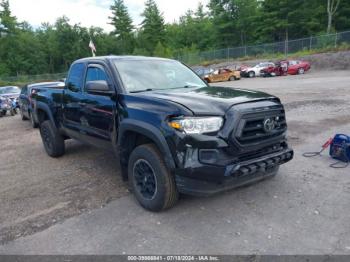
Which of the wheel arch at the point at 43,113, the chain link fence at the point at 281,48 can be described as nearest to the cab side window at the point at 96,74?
the wheel arch at the point at 43,113

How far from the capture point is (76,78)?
5.50 metres

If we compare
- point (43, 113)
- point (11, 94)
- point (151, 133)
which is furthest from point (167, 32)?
point (151, 133)

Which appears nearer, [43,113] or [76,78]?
[76,78]

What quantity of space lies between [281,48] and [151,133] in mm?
42753

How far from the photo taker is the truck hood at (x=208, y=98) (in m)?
3.38

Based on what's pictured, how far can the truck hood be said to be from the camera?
11.1 feet

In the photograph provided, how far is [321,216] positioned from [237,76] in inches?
1215

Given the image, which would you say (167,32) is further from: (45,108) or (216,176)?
(216,176)

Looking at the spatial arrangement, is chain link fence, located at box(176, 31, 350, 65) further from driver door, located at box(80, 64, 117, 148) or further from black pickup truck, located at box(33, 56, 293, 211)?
driver door, located at box(80, 64, 117, 148)

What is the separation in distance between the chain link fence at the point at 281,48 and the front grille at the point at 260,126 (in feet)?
122

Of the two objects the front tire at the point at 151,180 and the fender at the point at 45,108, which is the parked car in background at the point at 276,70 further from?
the front tire at the point at 151,180

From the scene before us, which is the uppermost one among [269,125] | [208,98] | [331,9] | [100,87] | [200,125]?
[331,9]

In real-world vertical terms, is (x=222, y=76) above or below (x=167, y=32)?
below

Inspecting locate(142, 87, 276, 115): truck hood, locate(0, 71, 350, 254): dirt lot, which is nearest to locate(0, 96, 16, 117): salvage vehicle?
locate(0, 71, 350, 254): dirt lot
